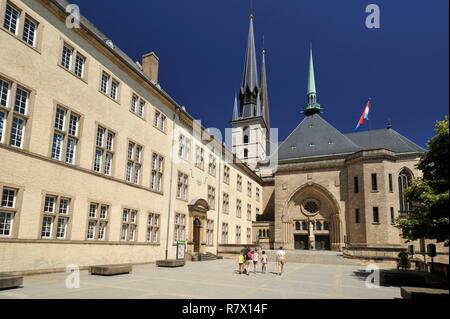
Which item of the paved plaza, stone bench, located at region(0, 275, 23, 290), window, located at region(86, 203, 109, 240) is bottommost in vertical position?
the paved plaza

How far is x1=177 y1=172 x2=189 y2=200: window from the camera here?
94.7ft

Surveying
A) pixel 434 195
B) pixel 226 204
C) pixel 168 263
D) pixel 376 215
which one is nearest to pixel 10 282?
pixel 168 263

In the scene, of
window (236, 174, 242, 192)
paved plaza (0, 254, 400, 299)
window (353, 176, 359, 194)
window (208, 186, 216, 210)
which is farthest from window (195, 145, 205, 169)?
window (353, 176, 359, 194)

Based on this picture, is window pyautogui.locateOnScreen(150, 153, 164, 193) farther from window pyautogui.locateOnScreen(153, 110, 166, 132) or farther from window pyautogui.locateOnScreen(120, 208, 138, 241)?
window pyautogui.locateOnScreen(120, 208, 138, 241)

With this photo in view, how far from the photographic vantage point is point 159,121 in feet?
87.4

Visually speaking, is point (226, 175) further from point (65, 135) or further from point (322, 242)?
point (65, 135)

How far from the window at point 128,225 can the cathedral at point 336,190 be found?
65.3 feet

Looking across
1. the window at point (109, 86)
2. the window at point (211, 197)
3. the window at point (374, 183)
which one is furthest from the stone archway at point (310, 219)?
the window at point (109, 86)

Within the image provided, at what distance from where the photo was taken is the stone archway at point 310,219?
46.8 metres

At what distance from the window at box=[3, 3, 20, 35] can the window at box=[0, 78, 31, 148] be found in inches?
95.5

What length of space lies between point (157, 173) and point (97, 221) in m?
7.32

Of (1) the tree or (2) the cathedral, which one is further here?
(2) the cathedral

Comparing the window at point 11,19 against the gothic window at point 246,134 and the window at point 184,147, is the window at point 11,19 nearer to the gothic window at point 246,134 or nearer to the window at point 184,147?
the window at point 184,147

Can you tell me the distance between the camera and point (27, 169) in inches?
588
